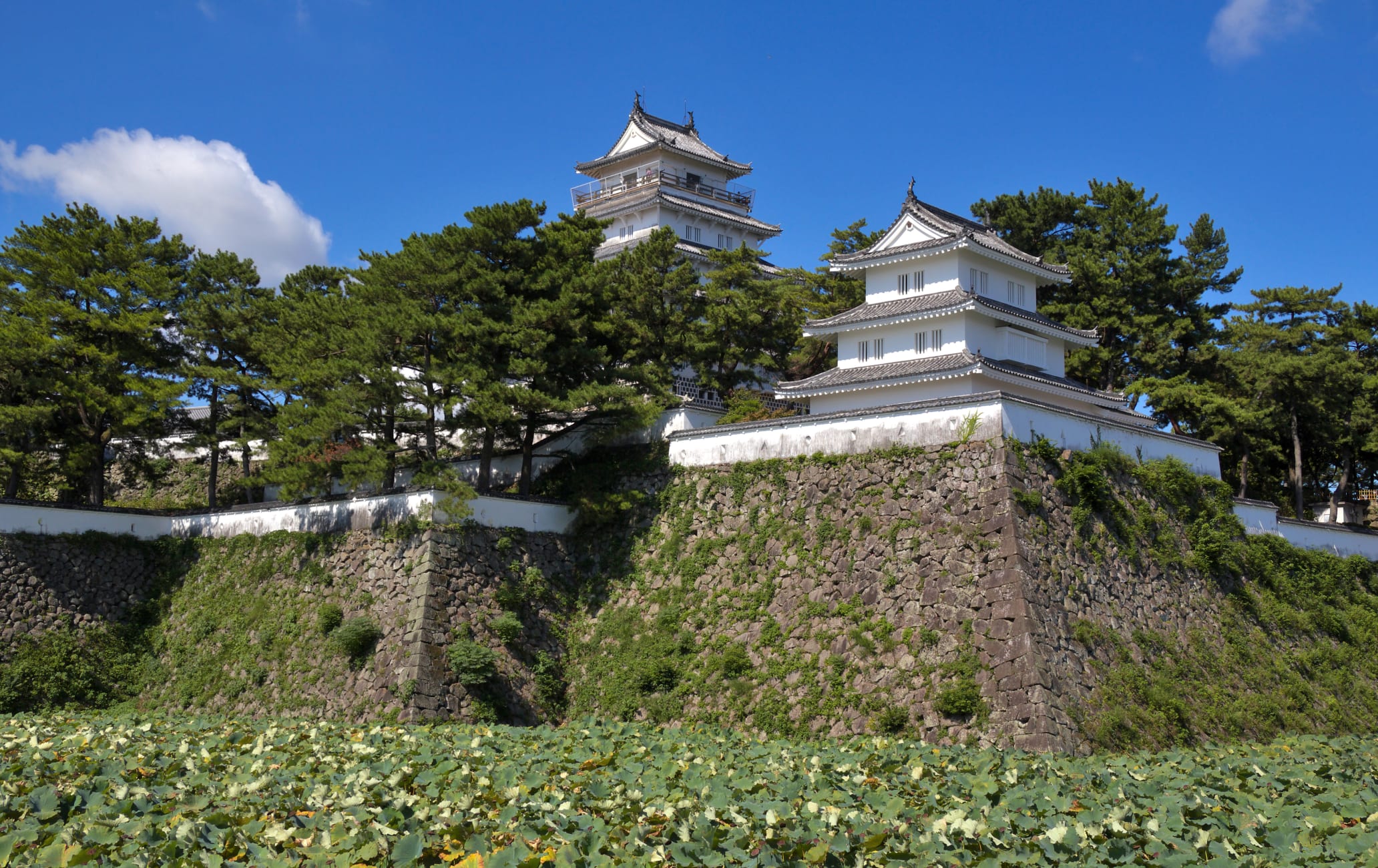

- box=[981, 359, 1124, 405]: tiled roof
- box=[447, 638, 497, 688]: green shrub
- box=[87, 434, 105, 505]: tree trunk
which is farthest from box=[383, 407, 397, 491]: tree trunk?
box=[981, 359, 1124, 405]: tiled roof

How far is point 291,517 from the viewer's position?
28.3 metres

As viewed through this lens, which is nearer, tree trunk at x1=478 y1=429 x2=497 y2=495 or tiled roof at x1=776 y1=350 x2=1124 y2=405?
tiled roof at x1=776 y1=350 x2=1124 y2=405

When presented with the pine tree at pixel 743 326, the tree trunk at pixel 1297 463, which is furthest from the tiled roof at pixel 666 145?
the tree trunk at pixel 1297 463

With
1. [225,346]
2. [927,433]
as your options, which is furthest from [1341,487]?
[225,346]

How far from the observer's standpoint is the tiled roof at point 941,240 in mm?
27938

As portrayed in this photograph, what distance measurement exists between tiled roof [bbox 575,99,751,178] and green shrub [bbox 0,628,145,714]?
25063 millimetres

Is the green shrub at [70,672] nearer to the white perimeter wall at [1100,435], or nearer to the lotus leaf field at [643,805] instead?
the lotus leaf field at [643,805]

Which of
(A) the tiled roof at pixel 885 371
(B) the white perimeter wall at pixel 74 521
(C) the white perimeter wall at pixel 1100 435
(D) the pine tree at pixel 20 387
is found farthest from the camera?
(D) the pine tree at pixel 20 387

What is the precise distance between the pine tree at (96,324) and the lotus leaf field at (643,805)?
14.6m

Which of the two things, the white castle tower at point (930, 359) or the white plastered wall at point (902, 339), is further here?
the white plastered wall at point (902, 339)

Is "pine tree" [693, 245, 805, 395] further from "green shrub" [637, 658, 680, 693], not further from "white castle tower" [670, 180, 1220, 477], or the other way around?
"green shrub" [637, 658, 680, 693]

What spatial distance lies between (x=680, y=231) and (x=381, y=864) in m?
34.3

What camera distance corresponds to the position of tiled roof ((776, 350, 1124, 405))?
1038 inches

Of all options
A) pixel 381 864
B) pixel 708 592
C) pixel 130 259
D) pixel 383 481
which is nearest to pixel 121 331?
pixel 130 259
